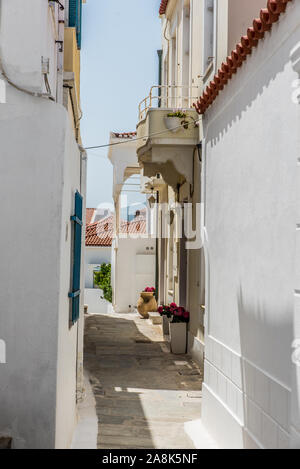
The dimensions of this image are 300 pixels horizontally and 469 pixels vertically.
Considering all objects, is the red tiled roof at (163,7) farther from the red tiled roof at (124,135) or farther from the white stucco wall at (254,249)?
the white stucco wall at (254,249)

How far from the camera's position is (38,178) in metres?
4.64

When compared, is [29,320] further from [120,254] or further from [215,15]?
[120,254]

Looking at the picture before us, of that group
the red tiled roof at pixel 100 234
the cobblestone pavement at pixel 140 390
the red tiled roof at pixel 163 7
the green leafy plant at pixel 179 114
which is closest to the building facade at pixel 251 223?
the cobblestone pavement at pixel 140 390

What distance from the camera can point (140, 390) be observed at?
884 cm

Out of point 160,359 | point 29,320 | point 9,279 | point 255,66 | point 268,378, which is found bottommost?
point 160,359

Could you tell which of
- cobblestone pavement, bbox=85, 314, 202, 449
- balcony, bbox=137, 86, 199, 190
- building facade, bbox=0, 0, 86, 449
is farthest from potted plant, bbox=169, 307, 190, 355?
building facade, bbox=0, 0, 86, 449

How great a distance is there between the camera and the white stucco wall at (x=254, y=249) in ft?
13.4

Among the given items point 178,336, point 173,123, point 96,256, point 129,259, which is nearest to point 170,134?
point 173,123

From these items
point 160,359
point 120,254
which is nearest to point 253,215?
point 160,359

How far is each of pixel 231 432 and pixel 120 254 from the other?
15.9 metres

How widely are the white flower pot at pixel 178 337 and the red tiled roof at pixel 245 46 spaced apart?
18.9ft

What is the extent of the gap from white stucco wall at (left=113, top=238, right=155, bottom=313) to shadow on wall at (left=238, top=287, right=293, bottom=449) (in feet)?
52.3

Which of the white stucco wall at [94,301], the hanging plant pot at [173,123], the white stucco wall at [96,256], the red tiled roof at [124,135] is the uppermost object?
the red tiled roof at [124,135]

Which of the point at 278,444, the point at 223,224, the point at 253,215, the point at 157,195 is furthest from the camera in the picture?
the point at 157,195
